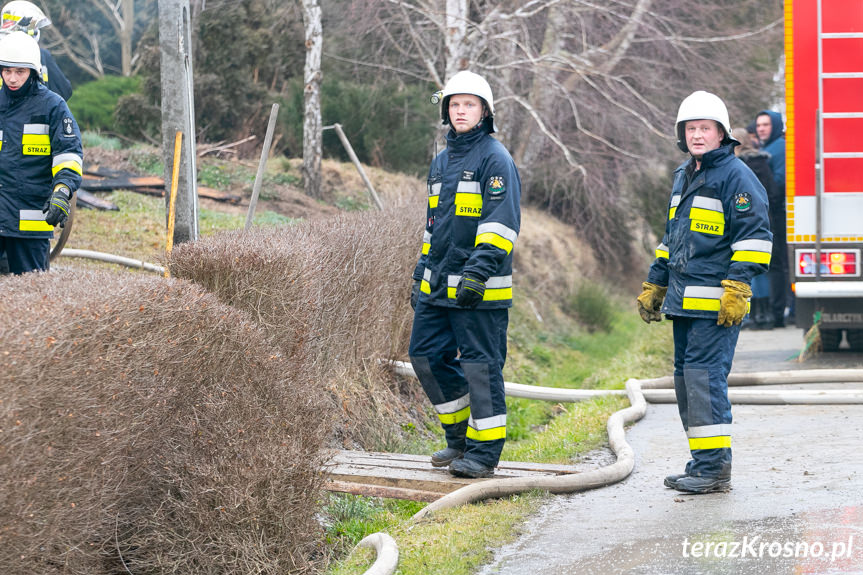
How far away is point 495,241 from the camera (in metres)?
5.05

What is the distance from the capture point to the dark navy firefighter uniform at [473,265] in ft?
16.8

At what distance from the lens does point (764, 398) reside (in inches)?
295

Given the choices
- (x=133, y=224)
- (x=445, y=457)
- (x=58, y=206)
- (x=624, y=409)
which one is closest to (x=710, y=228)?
(x=445, y=457)

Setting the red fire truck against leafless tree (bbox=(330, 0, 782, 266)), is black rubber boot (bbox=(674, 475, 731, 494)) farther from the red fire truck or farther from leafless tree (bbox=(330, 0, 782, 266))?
leafless tree (bbox=(330, 0, 782, 266))

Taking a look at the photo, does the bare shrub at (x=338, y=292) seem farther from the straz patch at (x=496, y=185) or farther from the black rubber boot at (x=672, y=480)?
the black rubber boot at (x=672, y=480)

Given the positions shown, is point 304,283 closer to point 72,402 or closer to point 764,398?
point 72,402

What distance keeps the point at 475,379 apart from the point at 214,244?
1689mm

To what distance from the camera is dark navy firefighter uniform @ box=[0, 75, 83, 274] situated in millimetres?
6531

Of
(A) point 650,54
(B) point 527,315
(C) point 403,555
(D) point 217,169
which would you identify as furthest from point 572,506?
(A) point 650,54

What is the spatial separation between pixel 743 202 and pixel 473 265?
1.27 meters

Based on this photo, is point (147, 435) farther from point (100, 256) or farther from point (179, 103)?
point (100, 256)

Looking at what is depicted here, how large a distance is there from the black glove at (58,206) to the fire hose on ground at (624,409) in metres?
2.90

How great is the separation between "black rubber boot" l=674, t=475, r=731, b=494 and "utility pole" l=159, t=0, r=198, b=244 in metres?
3.87

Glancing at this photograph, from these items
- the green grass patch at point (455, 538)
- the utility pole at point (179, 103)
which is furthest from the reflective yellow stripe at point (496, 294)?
the utility pole at point (179, 103)
